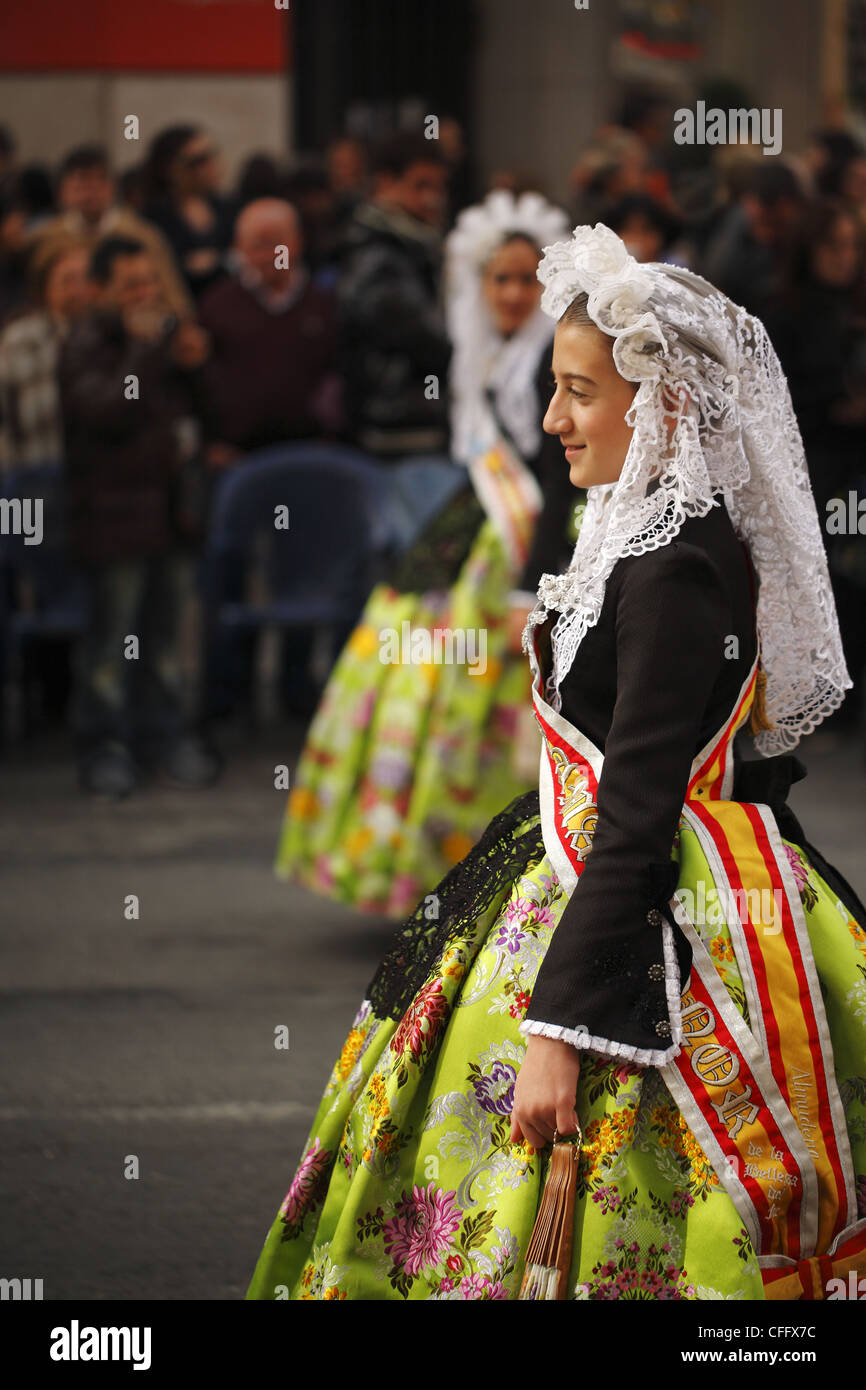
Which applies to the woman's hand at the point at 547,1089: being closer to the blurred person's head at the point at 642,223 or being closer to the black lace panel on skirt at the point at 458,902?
the black lace panel on skirt at the point at 458,902

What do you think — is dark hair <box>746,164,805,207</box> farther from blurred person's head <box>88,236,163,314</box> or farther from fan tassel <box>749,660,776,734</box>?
fan tassel <box>749,660,776,734</box>

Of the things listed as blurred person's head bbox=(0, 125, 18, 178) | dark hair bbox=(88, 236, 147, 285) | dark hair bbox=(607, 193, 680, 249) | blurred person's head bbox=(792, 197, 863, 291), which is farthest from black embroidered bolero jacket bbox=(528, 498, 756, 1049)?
blurred person's head bbox=(0, 125, 18, 178)

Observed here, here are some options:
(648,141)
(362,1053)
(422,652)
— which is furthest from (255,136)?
(362,1053)

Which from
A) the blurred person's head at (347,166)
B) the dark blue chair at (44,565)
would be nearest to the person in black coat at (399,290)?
the dark blue chair at (44,565)

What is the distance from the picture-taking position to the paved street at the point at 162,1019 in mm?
3584

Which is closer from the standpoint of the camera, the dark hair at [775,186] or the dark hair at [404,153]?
the dark hair at [404,153]

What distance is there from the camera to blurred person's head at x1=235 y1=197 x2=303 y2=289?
8.46m

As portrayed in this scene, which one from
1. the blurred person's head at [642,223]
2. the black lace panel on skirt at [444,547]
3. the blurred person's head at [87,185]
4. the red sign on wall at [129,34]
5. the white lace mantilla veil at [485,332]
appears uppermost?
the red sign on wall at [129,34]

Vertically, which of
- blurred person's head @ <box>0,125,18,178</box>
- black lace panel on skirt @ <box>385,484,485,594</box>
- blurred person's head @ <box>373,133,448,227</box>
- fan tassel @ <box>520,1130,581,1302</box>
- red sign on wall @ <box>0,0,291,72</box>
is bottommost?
fan tassel @ <box>520,1130,581,1302</box>

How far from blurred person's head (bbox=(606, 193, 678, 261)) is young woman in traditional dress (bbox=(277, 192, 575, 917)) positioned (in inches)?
73.9

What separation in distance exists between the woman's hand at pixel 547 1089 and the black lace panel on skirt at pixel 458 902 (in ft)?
0.93

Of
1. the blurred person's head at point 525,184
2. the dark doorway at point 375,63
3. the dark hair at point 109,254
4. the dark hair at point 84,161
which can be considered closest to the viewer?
the blurred person's head at point 525,184

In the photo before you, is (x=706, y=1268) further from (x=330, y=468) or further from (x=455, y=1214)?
(x=330, y=468)

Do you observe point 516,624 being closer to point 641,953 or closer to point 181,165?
point 641,953
